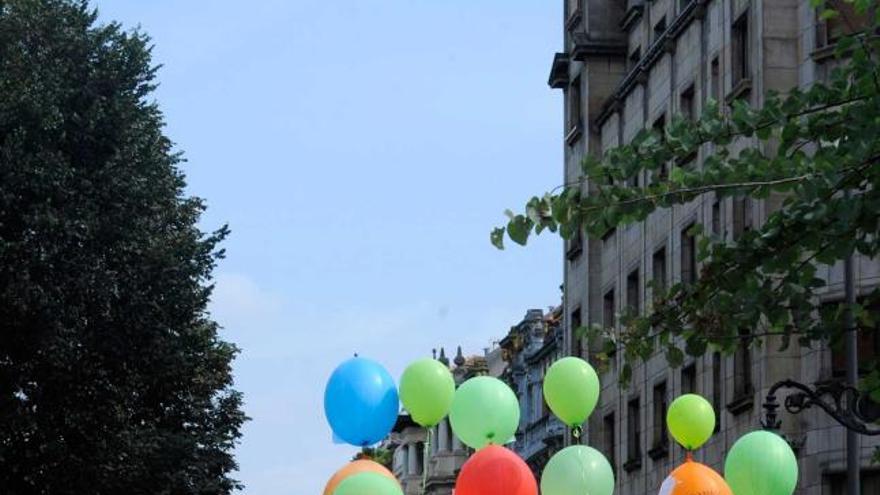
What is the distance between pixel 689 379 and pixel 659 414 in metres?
2.64

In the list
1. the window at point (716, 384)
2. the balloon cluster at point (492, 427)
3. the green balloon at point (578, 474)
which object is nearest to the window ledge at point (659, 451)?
the window at point (716, 384)

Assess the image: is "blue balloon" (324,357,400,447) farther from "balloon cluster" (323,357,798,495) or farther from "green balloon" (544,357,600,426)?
"green balloon" (544,357,600,426)

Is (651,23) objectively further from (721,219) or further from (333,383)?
(333,383)

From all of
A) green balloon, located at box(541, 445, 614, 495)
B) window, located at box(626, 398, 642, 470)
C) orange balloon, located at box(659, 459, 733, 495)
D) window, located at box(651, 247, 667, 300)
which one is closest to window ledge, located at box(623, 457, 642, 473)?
window, located at box(626, 398, 642, 470)

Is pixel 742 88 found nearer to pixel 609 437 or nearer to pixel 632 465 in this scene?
pixel 632 465

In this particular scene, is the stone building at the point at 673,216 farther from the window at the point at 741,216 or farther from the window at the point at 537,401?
the window at the point at 537,401

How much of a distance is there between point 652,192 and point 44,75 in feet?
105

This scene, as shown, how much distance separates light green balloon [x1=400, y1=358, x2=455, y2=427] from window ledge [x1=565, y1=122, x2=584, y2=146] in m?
31.1

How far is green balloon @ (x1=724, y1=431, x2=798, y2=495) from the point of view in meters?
20.8

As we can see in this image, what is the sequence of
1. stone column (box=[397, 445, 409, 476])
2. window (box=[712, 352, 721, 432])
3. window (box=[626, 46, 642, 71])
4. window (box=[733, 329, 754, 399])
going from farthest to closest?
stone column (box=[397, 445, 409, 476])
window (box=[626, 46, 642, 71])
window (box=[712, 352, 721, 432])
window (box=[733, 329, 754, 399])

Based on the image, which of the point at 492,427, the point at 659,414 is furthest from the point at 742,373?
the point at 492,427

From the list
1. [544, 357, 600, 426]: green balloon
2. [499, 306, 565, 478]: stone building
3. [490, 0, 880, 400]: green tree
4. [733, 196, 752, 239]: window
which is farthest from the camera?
[499, 306, 565, 478]: stone building

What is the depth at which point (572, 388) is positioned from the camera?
21.2 metres

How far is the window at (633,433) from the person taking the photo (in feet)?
149
